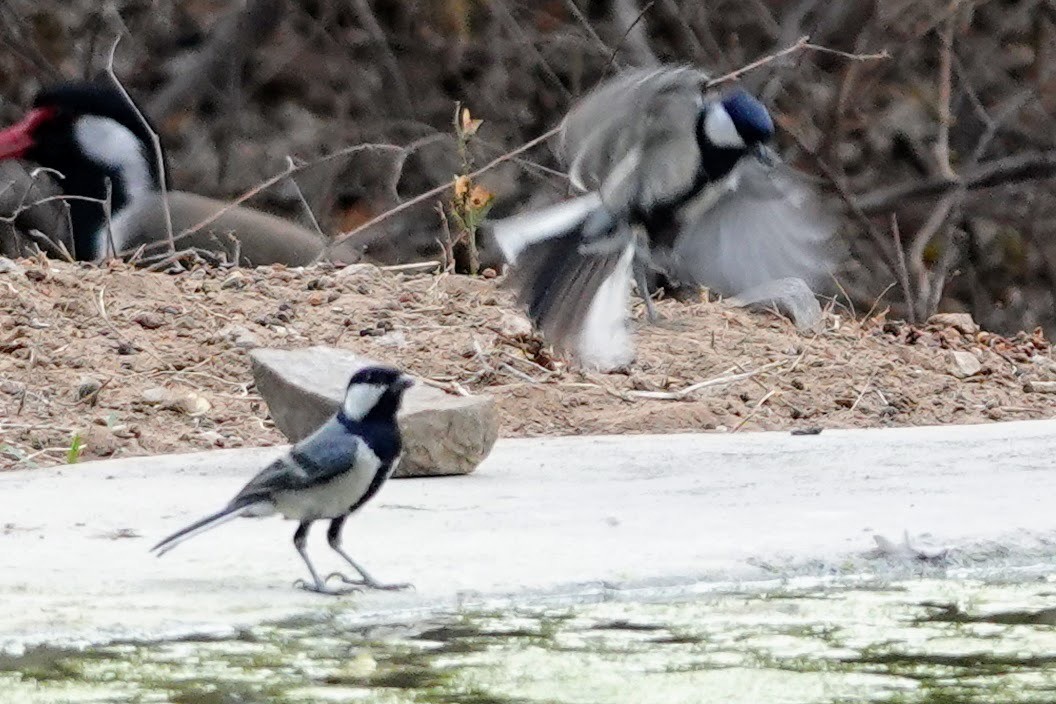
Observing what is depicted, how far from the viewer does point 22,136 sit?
31.3 feet

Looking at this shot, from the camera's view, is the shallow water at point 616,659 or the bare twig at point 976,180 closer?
the shallow water at point 616,659

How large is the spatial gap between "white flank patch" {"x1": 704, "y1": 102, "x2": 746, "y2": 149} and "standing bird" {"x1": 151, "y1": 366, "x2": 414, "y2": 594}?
8.79 feet

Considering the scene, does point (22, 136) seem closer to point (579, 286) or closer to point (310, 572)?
point (579, 286)

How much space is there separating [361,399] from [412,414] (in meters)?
1.08

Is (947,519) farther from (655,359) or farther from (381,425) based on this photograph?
(655,359)

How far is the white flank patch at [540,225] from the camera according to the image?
6.62 m

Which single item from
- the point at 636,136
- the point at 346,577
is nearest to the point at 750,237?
the point at 636,136

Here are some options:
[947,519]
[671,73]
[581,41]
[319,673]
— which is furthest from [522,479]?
[581,41]

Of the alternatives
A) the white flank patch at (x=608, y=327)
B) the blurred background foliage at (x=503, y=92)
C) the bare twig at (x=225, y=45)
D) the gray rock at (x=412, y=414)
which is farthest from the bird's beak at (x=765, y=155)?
the bare twig at (x=225, y=45)

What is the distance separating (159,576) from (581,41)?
6.86m

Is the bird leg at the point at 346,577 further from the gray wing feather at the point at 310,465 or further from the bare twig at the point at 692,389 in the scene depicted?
the bare twig at the point at 692,389

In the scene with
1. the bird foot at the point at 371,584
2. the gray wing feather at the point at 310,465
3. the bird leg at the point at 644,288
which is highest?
the gray wing feather at the point at 310,465

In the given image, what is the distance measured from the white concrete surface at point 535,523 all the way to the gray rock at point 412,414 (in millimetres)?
67

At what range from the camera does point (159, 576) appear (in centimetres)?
403
